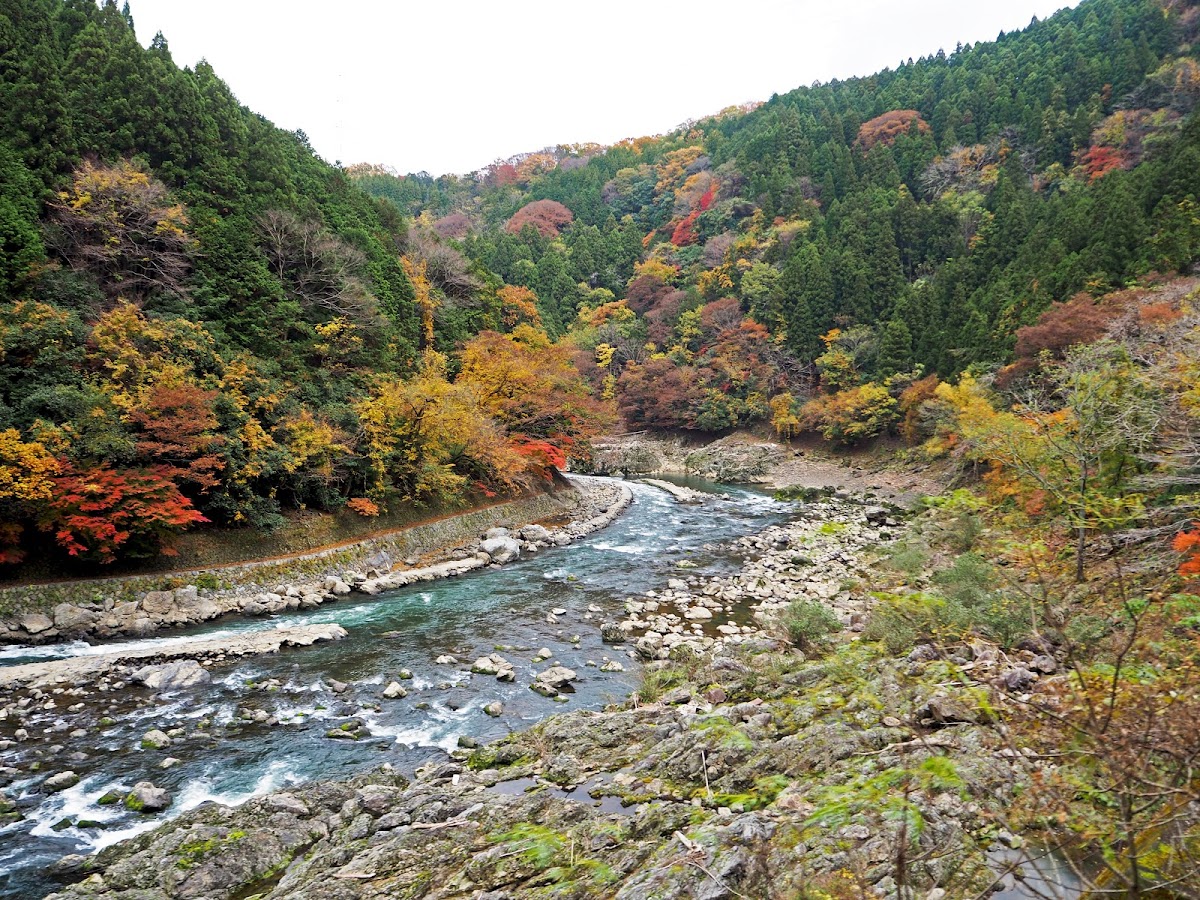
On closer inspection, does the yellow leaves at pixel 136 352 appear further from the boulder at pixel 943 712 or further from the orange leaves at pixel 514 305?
the orange leaves at pixel 514 305

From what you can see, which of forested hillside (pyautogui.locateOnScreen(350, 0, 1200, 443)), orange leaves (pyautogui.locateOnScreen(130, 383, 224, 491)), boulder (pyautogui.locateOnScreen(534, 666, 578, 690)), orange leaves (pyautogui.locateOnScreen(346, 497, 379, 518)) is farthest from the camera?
forested hillside (pyautogui.locateOnScreen(350, 0, 1200, 443))

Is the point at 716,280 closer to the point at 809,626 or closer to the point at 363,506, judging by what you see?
the point at 363,506

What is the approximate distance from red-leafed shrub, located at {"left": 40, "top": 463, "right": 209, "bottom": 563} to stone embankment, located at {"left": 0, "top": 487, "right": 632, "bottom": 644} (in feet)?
3.89

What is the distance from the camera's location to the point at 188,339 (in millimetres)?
16641

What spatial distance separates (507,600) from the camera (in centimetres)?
1569

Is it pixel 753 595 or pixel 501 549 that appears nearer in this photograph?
pixel 753 595

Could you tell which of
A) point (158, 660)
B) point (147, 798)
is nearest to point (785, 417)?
point (158, 660)

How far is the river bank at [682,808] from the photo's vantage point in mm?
3846

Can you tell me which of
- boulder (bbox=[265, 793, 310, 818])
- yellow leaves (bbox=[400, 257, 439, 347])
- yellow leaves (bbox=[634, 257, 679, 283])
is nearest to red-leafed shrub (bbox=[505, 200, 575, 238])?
yellow leaves (bbox=[634, 257, 679, 283])

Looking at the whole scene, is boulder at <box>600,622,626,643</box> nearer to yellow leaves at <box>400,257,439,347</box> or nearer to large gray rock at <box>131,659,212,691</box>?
large gray rock at <box>131,659,212,691</box>

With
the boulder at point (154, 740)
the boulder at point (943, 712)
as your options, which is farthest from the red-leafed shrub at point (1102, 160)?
the boulder at point (154, 740)

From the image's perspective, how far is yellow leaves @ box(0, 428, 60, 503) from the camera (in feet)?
39.4

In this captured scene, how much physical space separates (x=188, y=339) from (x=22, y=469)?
5683 millimetres

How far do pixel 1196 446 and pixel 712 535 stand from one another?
16.3 metres
